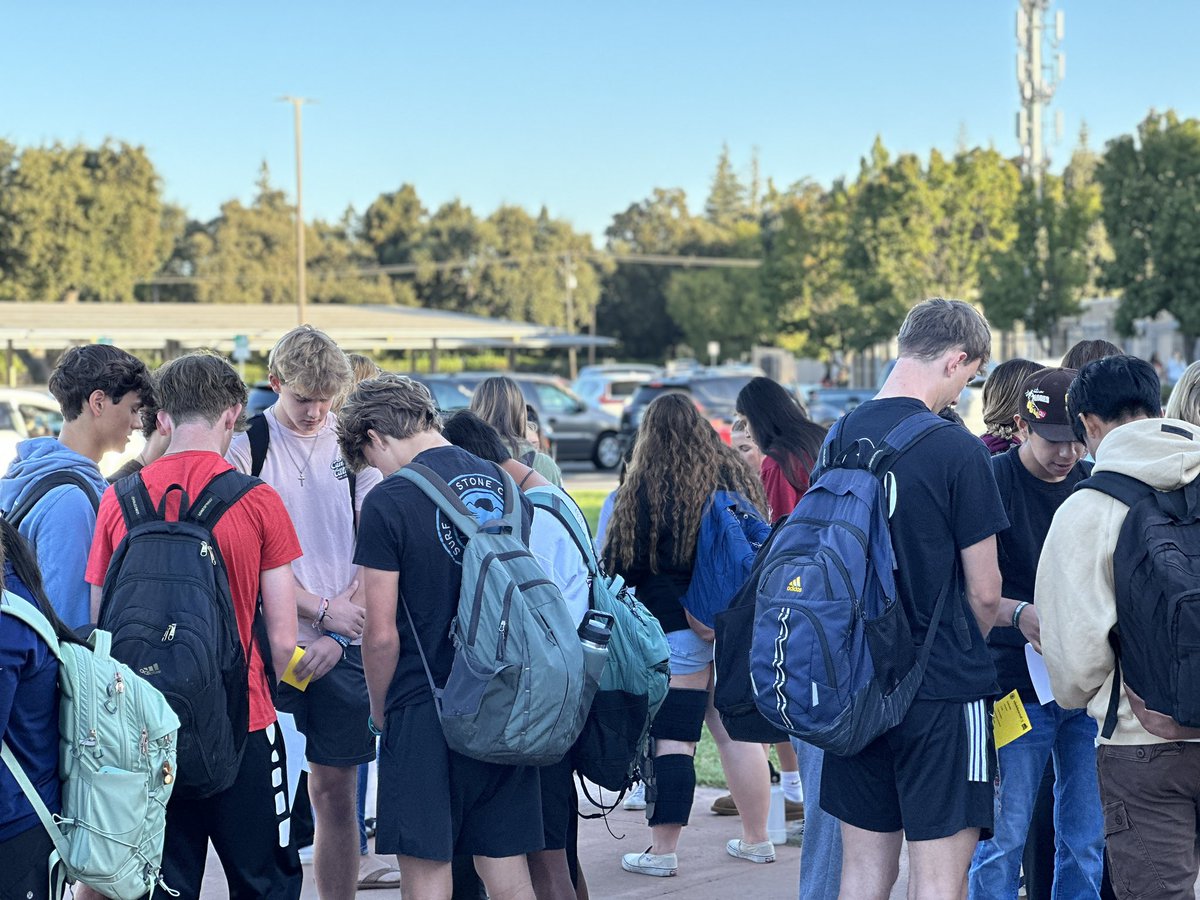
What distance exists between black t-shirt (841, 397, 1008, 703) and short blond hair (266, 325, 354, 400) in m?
2.00

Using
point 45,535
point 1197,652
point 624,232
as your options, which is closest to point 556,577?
point 45,535

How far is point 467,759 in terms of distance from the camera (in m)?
3.53

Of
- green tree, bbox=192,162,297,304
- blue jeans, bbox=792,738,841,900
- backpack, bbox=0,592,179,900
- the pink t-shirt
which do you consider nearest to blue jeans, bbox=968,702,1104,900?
blue jeans, bbox=792,738,841,900

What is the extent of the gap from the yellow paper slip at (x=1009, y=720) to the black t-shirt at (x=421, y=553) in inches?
61.3

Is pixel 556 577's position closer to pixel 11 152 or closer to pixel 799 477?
pixel 799 477

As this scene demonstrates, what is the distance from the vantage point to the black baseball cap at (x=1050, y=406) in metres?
4.11

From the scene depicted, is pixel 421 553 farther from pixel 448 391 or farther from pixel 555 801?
pixel 448 391

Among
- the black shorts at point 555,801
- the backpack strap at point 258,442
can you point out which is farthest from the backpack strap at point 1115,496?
the backpack strap at point 258,442

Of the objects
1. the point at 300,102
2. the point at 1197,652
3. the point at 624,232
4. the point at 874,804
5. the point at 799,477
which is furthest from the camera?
the point at 624,232

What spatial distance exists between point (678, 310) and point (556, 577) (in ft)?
244

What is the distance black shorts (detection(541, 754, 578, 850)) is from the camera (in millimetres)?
3961

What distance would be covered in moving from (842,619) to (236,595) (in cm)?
154

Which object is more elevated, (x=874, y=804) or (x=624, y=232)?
(x=624, y=232)

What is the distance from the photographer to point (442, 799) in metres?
3.50
